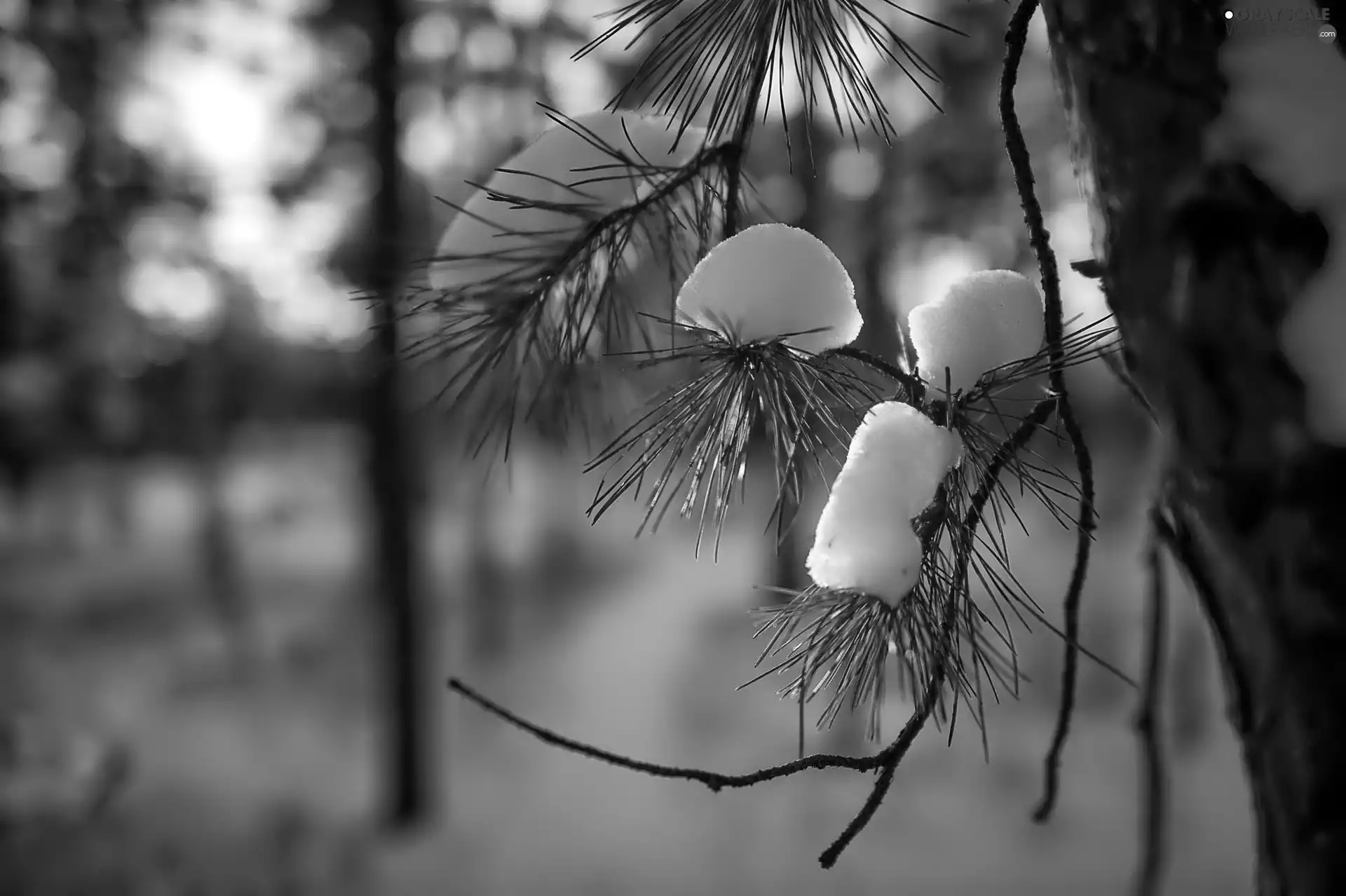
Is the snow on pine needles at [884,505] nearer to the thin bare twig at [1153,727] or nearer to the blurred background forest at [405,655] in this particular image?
the thin bare twig at [1153,727]

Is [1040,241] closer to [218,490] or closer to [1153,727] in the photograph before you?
[1153,727]

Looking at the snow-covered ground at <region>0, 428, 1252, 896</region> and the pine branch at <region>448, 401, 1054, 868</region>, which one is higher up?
the pine branch at <region>448, 401, 1054, 868</region>

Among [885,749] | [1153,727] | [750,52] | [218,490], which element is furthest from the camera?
[218,490]

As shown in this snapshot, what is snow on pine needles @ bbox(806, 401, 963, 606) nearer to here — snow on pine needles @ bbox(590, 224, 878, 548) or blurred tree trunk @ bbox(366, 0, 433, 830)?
snow on pine needles @ bbox(590, 224, 878, 548)

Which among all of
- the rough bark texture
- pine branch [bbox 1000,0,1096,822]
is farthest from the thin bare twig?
the rough bark texture

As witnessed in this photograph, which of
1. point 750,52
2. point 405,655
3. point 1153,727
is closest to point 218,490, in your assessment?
point 405,655

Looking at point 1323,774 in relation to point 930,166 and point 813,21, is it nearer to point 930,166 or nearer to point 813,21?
point 813,21
